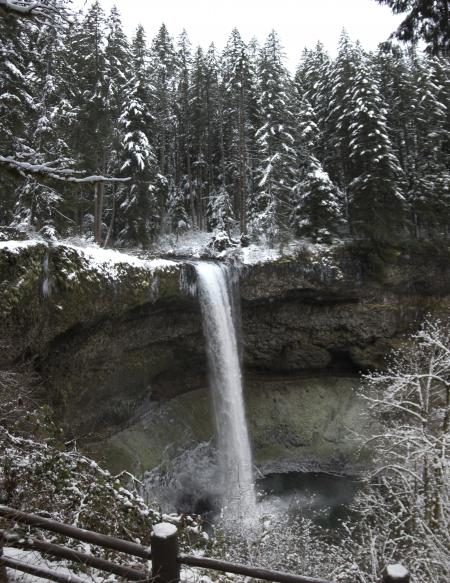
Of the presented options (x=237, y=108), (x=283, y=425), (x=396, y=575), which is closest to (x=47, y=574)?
(x=396, y=575)

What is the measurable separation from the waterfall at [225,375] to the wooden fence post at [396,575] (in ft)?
53.1

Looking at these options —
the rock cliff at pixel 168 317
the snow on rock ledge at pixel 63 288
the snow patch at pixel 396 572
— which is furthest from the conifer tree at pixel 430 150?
the snow patch at pixel 396 572

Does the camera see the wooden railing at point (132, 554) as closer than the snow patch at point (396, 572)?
No

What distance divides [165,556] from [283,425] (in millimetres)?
20411

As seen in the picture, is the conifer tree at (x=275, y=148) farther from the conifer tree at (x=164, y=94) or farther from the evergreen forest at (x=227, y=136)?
the conifer tree at (x=164, y=94)

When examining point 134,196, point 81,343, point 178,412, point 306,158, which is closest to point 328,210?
point 306,158

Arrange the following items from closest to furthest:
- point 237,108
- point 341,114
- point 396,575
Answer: point 396,575 → point 341,114 → point 237,108

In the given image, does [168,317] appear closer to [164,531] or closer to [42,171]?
[42,171]

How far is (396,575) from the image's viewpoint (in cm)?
312

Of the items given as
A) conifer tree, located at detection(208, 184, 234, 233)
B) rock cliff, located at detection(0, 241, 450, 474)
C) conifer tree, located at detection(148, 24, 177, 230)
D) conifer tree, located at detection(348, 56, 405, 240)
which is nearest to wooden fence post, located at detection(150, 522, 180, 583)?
rock cliff, located at detection(0, 241, 450, 474)

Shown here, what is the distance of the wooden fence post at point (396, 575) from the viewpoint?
3106mm

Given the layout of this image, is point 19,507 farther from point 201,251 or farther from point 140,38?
point 140,38

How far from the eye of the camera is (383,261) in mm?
23172

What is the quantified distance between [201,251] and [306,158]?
28.0 feet
